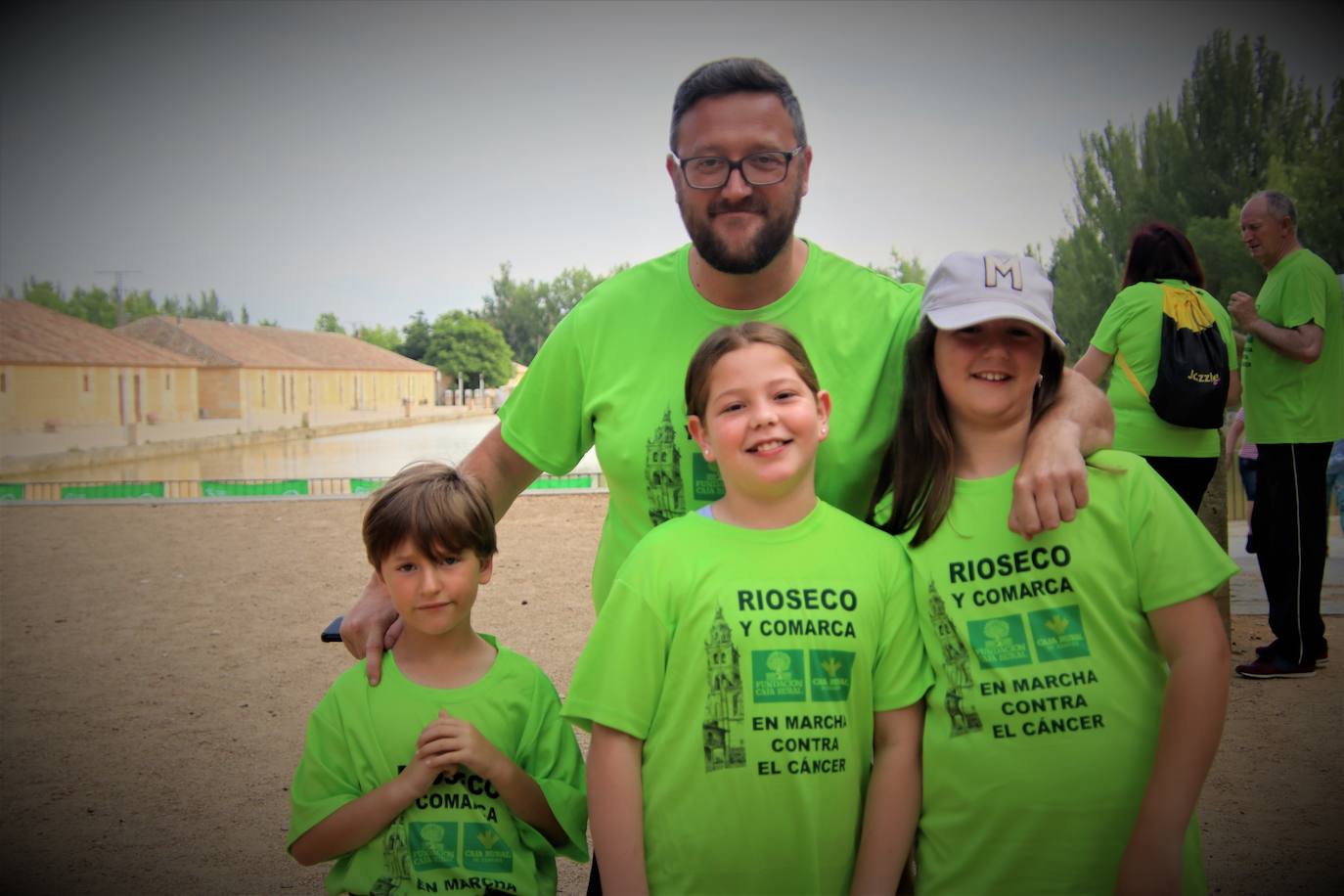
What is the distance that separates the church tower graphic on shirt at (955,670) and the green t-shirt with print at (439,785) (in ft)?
2.89

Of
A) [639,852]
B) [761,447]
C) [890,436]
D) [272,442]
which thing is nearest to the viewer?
[639,852]

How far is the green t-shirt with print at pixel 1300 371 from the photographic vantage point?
501 cm

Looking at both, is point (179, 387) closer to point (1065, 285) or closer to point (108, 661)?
point (1065, 285)

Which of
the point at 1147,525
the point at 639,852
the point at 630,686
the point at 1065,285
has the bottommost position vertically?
the point at 639,852

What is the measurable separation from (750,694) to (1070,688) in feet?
2.12

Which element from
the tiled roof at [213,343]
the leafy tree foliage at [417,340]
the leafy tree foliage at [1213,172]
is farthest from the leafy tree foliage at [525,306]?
the leafy tree foliage at [1213,172]

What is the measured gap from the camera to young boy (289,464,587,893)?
85.4 inches

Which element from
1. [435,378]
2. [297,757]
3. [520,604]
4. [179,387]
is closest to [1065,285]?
[520,604]

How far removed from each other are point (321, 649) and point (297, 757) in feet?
7.64

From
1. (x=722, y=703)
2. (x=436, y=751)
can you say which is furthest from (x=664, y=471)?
(x=436, y=751)

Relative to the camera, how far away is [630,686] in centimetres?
200

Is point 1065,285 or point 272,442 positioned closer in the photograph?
point 1065,285

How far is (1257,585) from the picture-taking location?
298 inches

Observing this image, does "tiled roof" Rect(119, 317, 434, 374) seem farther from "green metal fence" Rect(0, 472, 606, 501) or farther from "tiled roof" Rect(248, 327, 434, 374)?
"green metal fence" Rect(0, 472, 606, 501)
